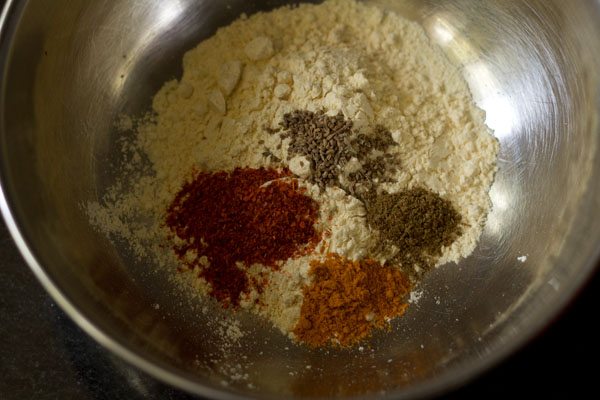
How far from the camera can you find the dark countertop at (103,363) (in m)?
Result: 1.73

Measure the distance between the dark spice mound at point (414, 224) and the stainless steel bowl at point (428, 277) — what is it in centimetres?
10

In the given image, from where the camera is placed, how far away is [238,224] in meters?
1.87

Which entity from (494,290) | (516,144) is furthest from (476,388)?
(516,144)

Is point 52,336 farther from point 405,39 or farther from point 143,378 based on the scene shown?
point 405,39

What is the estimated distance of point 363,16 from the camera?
2209mm

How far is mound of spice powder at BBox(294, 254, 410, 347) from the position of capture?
69.6 inches

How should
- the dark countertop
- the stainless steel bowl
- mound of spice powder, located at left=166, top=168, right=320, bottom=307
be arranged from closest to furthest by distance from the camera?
the stainless steel bowl, the dark countertop, mound of spice powder, located at left=166, top=168, right=320, bottom=307

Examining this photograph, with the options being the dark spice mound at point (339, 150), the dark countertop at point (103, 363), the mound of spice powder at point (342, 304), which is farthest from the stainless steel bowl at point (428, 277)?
the dark spice mound at point (339, 150)

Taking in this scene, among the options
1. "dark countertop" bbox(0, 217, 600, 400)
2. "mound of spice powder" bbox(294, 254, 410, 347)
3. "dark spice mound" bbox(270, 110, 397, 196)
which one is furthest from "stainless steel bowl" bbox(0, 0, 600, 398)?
"dark spice mound" bbox(270, 110, 397, 196)

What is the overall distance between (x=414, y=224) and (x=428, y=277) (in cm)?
19

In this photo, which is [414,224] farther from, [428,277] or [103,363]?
[103,363]

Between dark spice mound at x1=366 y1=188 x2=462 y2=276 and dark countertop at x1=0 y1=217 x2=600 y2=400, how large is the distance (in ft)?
1.39

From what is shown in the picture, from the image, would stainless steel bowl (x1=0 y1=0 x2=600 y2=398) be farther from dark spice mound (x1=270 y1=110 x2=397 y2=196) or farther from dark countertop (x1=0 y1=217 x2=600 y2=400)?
dark spice mound (x1=270 y1=110 x2=397 y2=196)

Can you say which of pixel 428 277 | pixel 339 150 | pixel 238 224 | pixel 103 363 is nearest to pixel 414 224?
pixel 428 277
